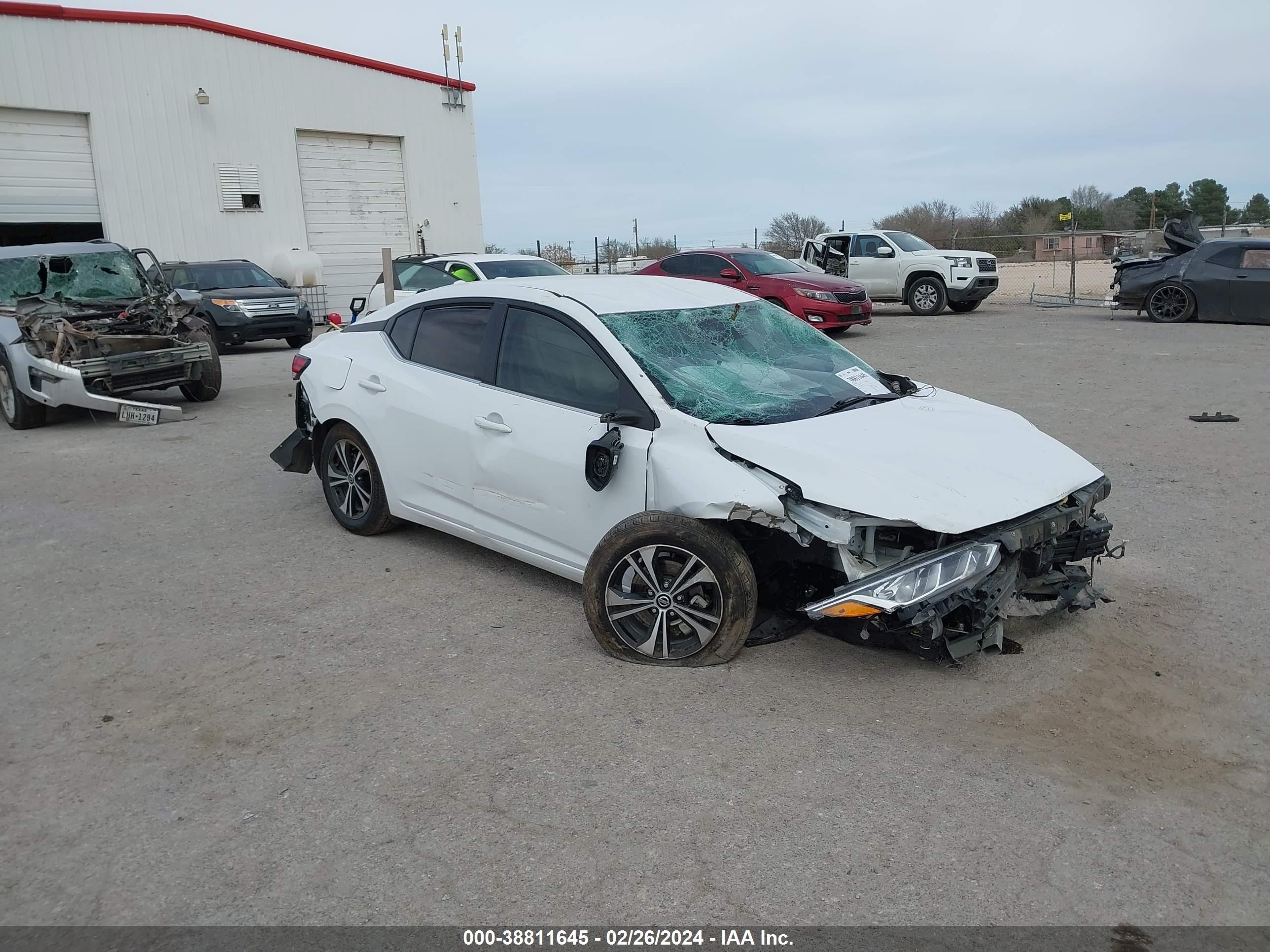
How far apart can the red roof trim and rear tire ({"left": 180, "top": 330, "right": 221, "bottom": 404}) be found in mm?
13294

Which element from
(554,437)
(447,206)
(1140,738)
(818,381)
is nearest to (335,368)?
(554,437)

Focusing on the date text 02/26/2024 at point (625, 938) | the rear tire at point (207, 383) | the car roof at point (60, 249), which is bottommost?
the date text 02/26/2024 at point (625, 938)

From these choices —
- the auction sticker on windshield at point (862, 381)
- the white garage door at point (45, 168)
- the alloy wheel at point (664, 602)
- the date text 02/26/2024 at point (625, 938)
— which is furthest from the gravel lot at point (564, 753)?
the white garage door at point (45, 168)

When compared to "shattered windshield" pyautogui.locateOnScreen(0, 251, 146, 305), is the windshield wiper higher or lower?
lower

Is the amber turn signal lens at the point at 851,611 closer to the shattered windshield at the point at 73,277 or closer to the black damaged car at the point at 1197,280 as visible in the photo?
the shattered windshield at the point at 73,277

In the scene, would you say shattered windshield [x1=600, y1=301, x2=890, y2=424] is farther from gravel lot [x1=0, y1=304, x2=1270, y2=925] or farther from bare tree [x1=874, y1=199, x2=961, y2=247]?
bare tree [x1=874, y1=199, x2=961, y2=247]

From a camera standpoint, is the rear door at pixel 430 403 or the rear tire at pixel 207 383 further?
the rear tire at pixel 207 383

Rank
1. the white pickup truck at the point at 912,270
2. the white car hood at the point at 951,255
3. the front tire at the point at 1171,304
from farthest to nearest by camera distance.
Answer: the white car hood at the point at 951,255 < the white pickup truck at the point at 912,270 < the front tire at the point at 1171,304

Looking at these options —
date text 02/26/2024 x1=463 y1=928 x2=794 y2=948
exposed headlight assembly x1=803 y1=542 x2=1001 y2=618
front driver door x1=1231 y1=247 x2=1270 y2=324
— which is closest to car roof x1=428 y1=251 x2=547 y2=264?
front driver door x1=1231 y1=247 x2=1270 y2=324

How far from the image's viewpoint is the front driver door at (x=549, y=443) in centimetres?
477

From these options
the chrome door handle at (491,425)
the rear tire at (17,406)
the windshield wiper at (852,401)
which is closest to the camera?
the windshield wiper at (852,401)

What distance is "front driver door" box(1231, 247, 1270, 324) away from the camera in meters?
17.7

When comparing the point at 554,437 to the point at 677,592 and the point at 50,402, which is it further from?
the point at 50,402

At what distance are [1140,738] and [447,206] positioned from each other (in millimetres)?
26816
